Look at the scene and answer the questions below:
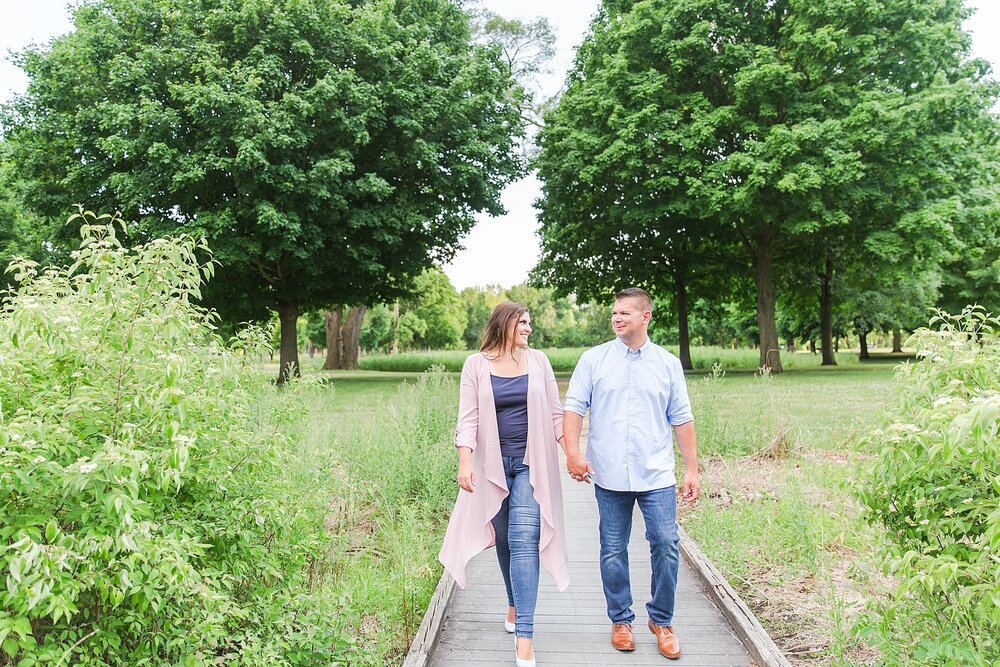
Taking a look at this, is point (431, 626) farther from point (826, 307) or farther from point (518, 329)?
point (826, 307)

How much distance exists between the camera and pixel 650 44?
73.3 ft

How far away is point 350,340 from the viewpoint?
39.8 metres

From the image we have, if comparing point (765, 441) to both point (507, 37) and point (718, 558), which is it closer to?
point (718, 558)

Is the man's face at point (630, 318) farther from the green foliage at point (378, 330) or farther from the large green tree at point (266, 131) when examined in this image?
the green foliage at point (378, 330)

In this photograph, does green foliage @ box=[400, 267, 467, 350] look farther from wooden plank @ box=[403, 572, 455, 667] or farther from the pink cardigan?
the pink cardigan

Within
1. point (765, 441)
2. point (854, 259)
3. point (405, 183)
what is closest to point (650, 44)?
point (405, 183)

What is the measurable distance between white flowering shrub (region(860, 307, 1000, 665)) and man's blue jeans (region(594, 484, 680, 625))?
1.19 m

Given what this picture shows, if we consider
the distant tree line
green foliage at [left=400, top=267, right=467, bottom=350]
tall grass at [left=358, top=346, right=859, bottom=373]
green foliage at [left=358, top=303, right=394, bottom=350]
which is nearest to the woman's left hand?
tall grass at [left=358, top=346, right=859, bottom=373]

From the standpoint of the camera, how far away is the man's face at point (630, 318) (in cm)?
419

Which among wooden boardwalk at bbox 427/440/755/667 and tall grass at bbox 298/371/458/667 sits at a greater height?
tall grass at bbox 298/371/458/667

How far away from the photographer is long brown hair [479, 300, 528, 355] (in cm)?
423

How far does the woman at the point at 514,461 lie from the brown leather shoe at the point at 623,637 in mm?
512

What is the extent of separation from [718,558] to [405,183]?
19327 millimetres

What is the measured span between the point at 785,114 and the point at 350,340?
2630 centimetres
